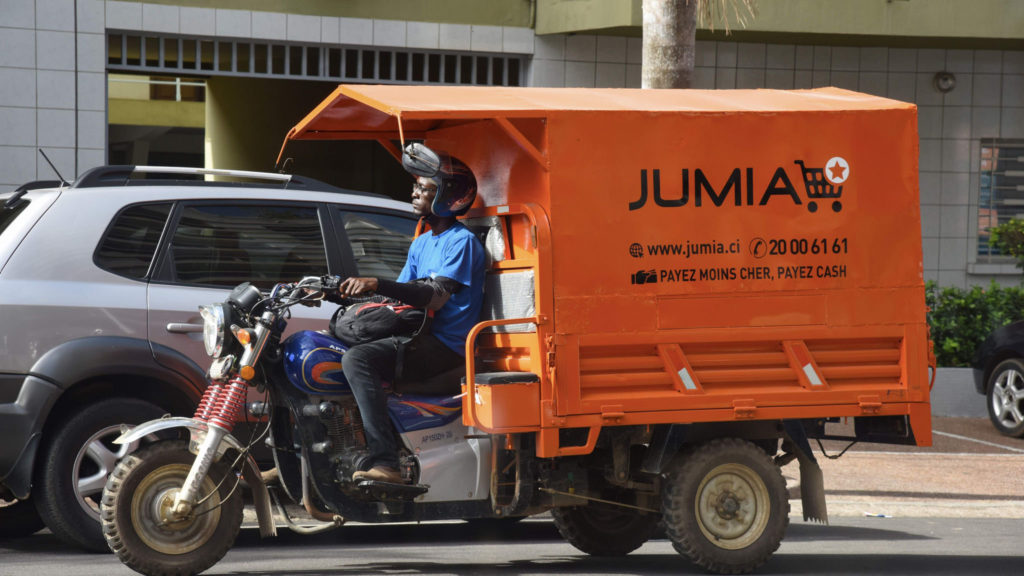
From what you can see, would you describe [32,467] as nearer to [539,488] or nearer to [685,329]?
[539,488]

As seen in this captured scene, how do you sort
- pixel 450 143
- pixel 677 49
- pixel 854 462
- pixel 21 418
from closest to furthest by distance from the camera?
pixel 21 418 < pixel 450 143 < pixel 677 49 < pixel 854 462

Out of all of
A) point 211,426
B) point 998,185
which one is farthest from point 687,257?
point 998,185

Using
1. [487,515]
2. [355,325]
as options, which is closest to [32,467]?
[355,325]

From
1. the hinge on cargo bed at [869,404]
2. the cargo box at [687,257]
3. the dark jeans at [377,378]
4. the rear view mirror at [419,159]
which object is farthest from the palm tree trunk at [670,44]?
the dark jeans at [377,378]

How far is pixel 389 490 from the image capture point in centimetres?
601

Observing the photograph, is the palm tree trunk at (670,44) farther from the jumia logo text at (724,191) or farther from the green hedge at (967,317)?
the green hedge at (967,317)

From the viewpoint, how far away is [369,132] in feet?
24.0

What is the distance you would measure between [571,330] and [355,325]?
956 mm

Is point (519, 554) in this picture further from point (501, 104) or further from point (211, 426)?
point (501, 104)

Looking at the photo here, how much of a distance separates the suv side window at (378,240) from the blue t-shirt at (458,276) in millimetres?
1358

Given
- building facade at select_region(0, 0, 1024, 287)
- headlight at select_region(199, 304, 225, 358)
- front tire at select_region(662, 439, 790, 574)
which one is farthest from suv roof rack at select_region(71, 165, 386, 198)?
building facade at select_region(0, 0, 1024, 287)

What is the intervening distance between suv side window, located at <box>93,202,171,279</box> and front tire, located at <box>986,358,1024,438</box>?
326 inches

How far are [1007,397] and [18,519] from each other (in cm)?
882

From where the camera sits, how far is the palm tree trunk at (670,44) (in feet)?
33.8
